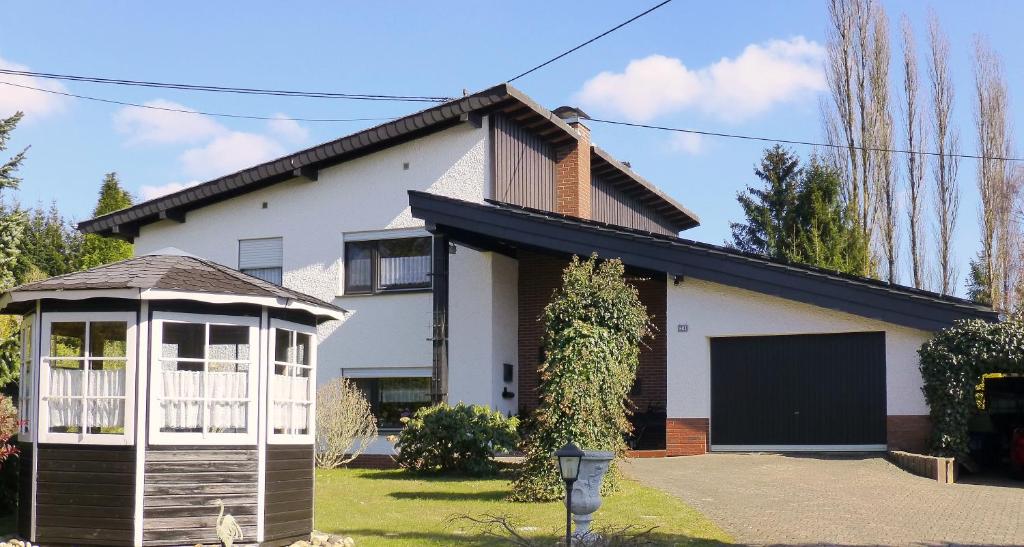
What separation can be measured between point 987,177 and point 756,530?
2789cm

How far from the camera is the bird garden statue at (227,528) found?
10312 millimetres

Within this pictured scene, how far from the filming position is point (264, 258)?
2288 centimetres

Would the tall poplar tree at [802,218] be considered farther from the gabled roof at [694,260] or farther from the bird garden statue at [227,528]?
the bird garden statue at [227,528]

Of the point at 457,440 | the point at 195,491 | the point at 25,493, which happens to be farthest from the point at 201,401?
the point at 457,440

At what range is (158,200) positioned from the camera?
23.0 m

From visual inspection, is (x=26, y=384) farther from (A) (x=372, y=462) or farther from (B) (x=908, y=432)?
(B) (x=908, y=432)

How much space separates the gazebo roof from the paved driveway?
5338 millimetres

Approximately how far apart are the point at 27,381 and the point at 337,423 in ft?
24.9

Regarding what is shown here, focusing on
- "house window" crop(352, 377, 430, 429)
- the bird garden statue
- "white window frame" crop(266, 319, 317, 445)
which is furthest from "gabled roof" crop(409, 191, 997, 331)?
the bird garden statue

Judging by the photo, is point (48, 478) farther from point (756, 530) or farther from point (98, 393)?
point (756, 530)

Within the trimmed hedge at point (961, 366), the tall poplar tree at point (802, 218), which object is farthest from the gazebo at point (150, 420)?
the tall poplar tree at point (802, 218)

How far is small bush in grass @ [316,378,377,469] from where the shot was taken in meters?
18.8

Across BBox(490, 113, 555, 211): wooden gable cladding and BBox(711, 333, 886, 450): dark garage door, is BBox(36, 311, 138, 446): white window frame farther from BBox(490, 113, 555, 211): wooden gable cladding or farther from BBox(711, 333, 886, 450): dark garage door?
BBox(711, 333, 886, 450): dark garage door

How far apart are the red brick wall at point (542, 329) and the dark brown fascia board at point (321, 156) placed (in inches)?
115
